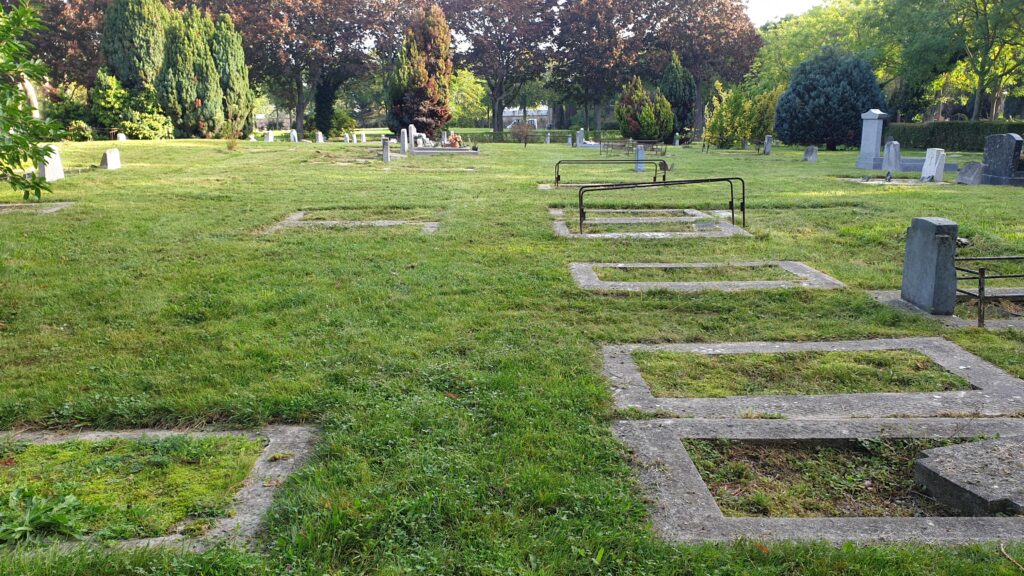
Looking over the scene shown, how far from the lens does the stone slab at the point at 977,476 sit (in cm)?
269

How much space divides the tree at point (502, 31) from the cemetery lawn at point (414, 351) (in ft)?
135

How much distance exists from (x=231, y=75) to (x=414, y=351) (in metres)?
31.1

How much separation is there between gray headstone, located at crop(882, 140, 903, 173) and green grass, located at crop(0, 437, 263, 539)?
19.1 m

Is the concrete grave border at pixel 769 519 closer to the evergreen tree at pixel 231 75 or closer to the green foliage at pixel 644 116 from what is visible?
the green foliage at pixel 644 116

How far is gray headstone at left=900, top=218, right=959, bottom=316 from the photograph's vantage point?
5367 mm

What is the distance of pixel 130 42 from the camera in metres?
28.5

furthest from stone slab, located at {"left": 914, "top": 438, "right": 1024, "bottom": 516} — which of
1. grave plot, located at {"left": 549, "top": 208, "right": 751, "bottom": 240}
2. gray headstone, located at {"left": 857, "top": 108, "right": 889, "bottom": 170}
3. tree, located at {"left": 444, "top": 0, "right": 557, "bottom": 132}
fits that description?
tree, located at {"left": 444, "top": 0, "right": 557, "bottom": 132}

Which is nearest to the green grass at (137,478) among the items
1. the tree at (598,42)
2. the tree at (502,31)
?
the tree at (598,42)

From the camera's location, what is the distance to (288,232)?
8875 mm

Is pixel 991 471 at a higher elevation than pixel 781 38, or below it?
below

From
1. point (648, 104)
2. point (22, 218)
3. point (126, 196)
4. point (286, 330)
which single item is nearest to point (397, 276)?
point (286, 330)

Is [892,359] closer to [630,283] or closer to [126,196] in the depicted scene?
[630,283]

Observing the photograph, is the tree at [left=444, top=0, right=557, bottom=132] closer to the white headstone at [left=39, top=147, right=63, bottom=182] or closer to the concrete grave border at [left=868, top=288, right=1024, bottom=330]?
the white headstone at [left=39, top=147, right=63, bottom=182]

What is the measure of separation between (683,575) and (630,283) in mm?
4196
